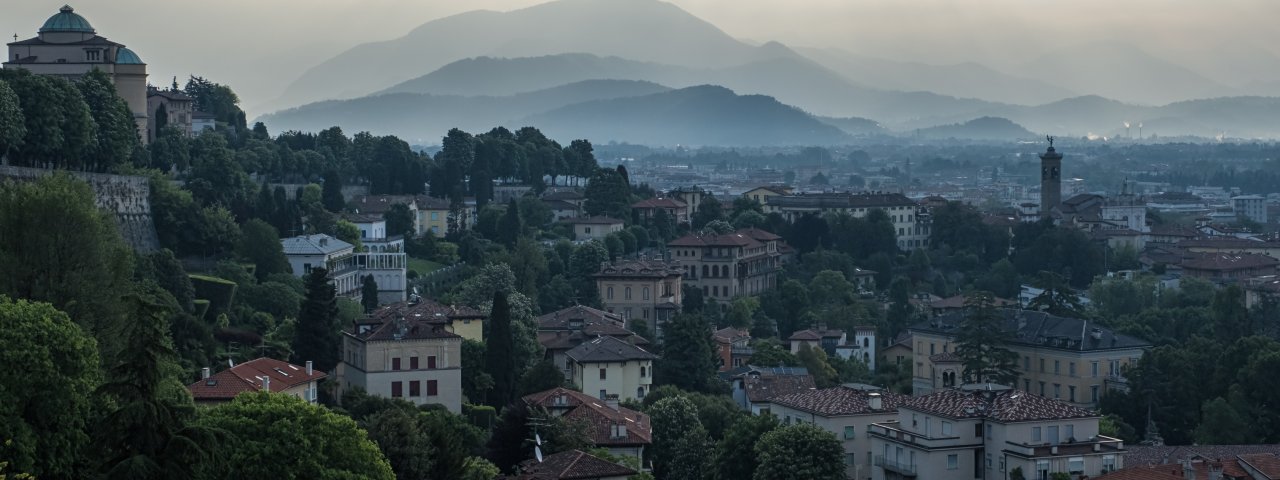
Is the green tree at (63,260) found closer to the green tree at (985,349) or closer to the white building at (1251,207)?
the green tree at (985,349)

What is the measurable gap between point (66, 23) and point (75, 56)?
114 centimetres

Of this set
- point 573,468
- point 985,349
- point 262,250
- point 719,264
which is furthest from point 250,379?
point 719,264

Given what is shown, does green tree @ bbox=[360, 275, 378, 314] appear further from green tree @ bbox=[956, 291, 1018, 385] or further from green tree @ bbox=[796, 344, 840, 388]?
green tree @ bbox=[956, 291, 1018, 385]

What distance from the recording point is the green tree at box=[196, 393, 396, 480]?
26.5m

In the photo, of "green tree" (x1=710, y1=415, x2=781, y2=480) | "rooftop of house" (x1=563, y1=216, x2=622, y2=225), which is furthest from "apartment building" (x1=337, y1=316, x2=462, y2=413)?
"rooftop of house" (x1=563, y1=216, x2=622, y2=225)

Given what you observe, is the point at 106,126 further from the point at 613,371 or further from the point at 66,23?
the point at 613,371

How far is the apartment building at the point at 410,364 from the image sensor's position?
4153cm

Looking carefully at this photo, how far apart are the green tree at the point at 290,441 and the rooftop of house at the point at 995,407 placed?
11091mm

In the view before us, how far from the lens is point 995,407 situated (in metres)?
35.2

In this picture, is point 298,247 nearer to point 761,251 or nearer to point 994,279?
point 761,251

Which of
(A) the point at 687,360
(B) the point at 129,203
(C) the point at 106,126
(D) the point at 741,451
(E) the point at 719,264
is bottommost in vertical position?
(D) the point at 741,451

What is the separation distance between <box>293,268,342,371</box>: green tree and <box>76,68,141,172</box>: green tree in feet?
37.8

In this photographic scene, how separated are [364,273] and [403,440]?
24.9m

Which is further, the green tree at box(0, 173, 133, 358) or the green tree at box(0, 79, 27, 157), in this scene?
the green tree at box(0, 79, 27, 157)
